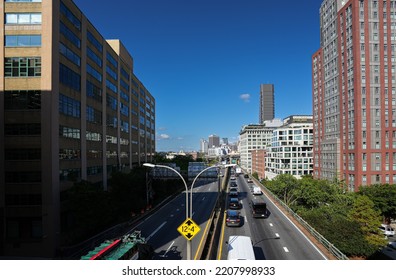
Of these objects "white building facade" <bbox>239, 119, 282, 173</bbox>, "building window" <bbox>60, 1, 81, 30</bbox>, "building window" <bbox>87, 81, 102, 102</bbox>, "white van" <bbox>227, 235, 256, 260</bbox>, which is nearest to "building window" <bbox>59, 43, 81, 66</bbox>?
"building window" <bbox>60, 1, 81, 30</bbox>

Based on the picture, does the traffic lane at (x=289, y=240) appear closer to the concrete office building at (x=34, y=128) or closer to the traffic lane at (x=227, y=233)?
the traffic lane at (x=227, y=233)

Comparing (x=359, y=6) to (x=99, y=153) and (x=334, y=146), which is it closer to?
(x=334, y=146)

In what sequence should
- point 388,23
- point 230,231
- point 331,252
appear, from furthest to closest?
point 388,23
point 230,231
point 331,252

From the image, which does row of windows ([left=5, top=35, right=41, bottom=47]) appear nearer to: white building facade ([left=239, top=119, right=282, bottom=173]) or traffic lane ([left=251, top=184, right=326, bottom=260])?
traffic lane ([left=251, top=184, right=326, bottom=260])

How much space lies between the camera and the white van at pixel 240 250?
15.0m

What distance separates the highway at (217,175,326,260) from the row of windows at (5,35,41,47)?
95.6 feet

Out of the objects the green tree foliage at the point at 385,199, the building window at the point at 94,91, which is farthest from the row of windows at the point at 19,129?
the green tree foliage at the point at 385,199

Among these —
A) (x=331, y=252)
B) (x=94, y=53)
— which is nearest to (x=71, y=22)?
(x=94, y=53)

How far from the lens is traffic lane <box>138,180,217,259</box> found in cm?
2088

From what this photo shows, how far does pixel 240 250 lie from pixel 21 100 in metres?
27.2

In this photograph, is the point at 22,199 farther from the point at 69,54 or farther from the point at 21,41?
the point at 69,54

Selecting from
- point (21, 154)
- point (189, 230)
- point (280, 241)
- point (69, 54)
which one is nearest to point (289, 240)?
point (280, 241)

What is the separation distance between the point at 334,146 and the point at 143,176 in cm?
5284

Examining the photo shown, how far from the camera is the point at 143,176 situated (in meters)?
44.7
